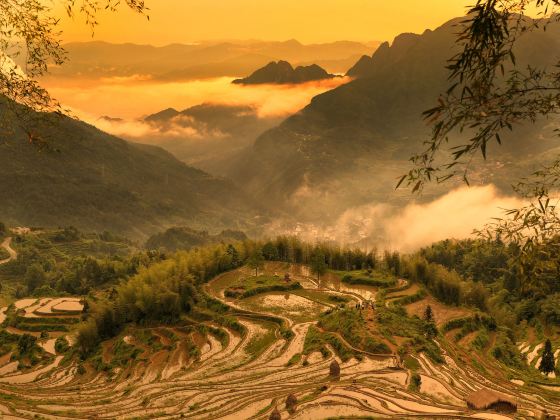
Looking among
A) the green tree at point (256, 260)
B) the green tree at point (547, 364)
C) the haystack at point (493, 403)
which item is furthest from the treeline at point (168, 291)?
the haystack at point (493, 403)

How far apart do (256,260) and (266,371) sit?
107 ft

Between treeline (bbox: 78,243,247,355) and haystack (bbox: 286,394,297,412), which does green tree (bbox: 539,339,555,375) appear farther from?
treeline (bbox: 78,243,247,355)

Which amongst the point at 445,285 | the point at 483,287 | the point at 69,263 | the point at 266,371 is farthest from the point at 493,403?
the point at 69,263

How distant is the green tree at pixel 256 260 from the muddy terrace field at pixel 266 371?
3.73 meters

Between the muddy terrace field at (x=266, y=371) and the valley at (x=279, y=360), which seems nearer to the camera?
the muddy terrace field at (x=266, y=371)

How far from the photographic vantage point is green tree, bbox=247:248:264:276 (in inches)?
2940

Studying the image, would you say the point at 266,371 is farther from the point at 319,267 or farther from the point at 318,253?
the point at 318,253

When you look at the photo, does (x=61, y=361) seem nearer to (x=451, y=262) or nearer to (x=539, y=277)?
(x=539, y=277)

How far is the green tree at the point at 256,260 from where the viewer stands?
74688 millimetres

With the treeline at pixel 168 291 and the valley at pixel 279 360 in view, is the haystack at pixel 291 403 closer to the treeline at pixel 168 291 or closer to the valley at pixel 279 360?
the valley at pixel 279 360

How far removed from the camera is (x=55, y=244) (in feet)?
536

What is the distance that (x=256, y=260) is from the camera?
245 ft

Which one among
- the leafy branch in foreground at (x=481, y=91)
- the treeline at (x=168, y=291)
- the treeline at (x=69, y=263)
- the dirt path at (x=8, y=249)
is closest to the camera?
the leafy branch in foreground at (x=481, y=91)

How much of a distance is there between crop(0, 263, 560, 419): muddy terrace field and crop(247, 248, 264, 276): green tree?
12.2 ft
